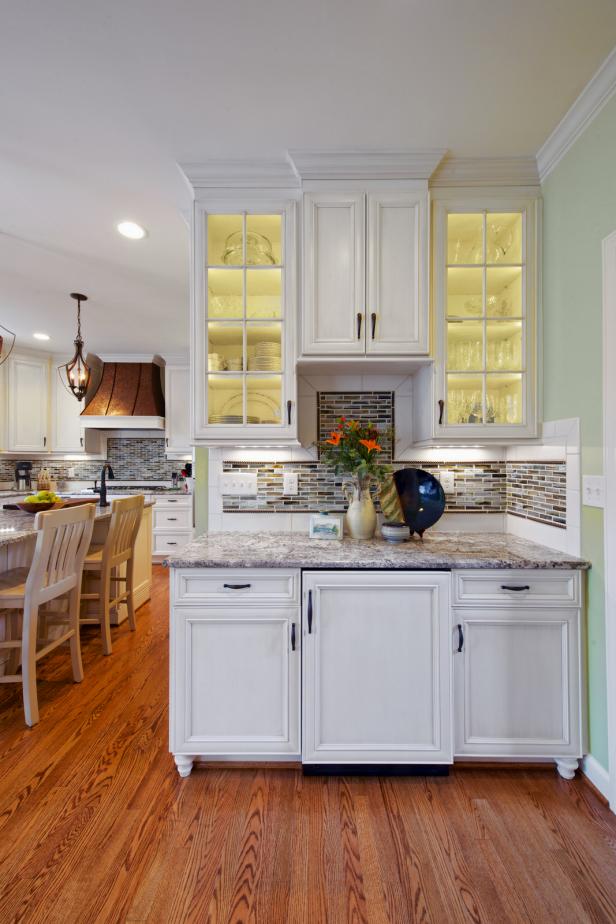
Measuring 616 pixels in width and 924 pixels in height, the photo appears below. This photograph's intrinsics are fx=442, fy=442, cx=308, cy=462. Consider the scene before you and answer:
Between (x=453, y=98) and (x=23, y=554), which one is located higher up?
(x=453, y=98)

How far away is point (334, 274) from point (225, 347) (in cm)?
62

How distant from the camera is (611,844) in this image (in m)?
1.45

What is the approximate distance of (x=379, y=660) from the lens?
1.72m

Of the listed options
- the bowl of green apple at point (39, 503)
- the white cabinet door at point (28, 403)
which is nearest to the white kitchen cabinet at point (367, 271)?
the bowl of green apple at point (39, 503)

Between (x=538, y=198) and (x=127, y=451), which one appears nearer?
(x=538, y=198)

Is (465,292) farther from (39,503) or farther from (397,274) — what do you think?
(39,503)

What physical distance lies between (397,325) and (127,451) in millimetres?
4810

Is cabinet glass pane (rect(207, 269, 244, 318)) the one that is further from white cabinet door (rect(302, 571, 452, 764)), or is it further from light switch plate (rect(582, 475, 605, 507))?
light switch plate (rect(582, 475, 605, 507))

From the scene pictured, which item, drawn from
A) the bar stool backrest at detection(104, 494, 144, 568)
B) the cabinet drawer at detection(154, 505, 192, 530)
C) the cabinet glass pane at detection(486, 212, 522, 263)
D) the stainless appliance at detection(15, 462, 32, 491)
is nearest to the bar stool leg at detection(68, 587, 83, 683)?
the bar stool backrest at detection(104, 494, 144, 568)

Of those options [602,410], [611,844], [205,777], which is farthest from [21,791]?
[602,410]

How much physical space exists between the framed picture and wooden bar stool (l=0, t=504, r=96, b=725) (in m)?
1.33

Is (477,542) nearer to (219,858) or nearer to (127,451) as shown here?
(219,858)

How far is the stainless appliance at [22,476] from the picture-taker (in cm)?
562

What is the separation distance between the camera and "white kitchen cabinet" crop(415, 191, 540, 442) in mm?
2062
